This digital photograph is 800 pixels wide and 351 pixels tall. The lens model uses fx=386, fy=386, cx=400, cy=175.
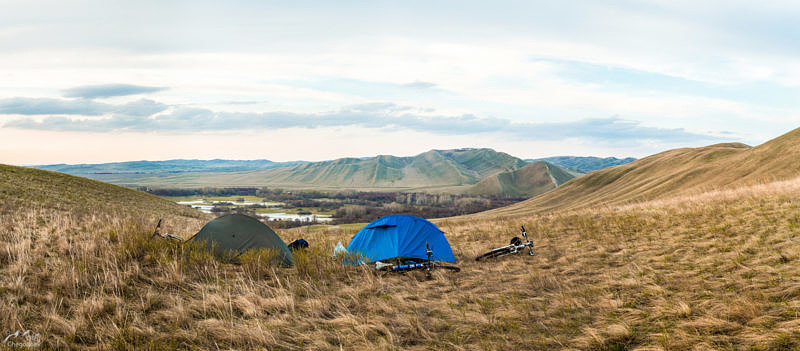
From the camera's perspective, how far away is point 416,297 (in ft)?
30.8

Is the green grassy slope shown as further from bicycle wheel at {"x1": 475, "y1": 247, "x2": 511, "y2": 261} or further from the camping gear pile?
bicycle wheel at {"x1": 475, "y1": 247, "x2": 511, "y2": 261}

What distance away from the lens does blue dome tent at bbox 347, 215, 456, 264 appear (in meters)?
13.9

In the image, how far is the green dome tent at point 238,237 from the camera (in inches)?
496

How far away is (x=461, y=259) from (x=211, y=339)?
9995 mm

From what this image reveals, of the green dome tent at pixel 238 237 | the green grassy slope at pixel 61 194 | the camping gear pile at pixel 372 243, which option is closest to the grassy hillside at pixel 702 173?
the camping gear pile at pixel 372 243

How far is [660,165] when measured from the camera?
7219 centimetres

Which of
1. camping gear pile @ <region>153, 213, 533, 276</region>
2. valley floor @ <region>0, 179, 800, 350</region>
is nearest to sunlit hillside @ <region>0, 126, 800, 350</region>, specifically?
valley floor @ <region>0, 179, 800, 350</region>

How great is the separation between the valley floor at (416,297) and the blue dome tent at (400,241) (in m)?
1.41

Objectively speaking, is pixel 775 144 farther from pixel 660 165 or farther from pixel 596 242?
pixel 596 242

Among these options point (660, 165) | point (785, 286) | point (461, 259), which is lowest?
point (461, 259)

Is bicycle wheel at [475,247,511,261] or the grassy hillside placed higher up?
the grassy hillside

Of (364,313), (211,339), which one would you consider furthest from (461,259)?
(211,339)

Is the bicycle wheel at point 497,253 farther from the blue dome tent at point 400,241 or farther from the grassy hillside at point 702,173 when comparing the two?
the grassy hillside at point 702,173

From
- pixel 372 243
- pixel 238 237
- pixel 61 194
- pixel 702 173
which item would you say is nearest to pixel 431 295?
pixel 372 243
